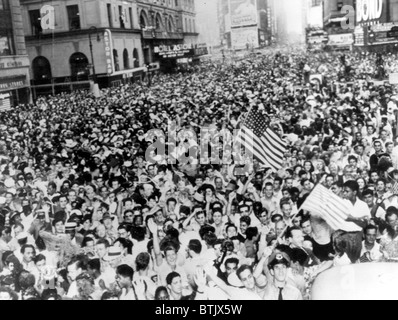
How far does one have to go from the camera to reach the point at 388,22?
27.5ft

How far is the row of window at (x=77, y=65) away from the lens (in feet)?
27.5

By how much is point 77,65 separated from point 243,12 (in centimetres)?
376

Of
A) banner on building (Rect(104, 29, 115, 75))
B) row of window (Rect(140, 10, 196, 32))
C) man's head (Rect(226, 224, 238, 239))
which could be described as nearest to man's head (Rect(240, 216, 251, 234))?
man's head (Rect(226, 224, 238, 239))

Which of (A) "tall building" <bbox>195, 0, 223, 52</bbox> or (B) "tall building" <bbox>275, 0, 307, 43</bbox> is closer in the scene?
(A) "tall building" <bbox>195, 0, 223, 52</bbox>

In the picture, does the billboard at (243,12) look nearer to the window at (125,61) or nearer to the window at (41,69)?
the window at (125,61)

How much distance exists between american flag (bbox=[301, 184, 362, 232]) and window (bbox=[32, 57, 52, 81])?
5.44m

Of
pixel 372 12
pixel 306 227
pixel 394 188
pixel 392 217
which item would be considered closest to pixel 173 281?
pixel 306 227

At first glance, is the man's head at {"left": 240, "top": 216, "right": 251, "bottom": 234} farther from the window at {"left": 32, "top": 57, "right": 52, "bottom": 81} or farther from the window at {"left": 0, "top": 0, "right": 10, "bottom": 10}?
the window at {"left": 0, "top": 0, "right": 10, "bottom": 10}

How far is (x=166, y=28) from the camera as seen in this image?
872 cm

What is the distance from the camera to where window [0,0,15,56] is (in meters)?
7.89

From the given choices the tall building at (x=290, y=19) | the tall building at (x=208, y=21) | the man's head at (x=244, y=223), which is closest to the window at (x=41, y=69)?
the tall building at (x=208, y=21)

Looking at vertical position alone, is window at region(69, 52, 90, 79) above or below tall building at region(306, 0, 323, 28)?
below
